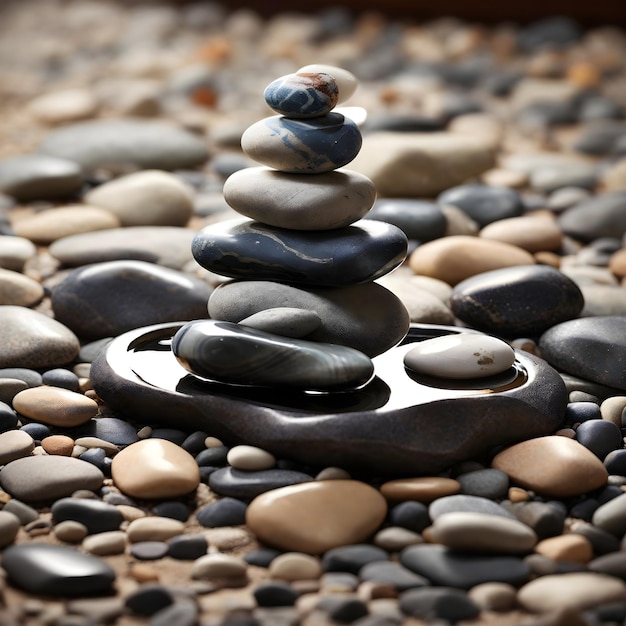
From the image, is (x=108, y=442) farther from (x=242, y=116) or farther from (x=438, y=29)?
(x=438, y=29)

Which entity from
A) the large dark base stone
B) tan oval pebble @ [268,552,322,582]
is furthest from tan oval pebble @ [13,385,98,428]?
tan oval pebble @ [268,552,322,582]

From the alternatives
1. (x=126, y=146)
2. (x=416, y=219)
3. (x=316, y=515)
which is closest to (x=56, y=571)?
(x=316, y=515)

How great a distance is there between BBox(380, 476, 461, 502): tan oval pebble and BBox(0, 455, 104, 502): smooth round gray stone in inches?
20.8

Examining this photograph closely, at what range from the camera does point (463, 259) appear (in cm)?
273

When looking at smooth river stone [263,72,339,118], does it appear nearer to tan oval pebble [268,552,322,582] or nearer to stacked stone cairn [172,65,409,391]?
stacked stone cairn [172,65,409,391]

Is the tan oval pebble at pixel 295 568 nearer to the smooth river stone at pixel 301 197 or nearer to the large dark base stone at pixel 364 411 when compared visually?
the large dark base stone at pixel 364 411

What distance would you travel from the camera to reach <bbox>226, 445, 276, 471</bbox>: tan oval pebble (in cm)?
175

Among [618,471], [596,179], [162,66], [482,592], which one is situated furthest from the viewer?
[162,66]

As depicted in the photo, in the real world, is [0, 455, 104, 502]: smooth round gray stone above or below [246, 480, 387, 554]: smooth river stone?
above

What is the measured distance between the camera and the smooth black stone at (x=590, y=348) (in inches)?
84.9

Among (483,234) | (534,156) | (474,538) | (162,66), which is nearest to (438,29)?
(162,66)

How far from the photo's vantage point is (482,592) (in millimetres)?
1436

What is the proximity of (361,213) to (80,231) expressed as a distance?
130 cm

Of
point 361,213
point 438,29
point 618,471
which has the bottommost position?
point 618,471
